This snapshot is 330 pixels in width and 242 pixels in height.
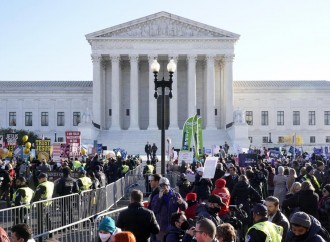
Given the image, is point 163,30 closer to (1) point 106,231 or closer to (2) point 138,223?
(2) point 138,223

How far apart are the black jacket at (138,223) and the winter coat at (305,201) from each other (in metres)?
3.56

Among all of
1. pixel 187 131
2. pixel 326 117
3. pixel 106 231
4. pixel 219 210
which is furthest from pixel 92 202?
pixel 326 117

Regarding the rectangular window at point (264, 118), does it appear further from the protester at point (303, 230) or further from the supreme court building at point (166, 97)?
the protester at point (303, 230)

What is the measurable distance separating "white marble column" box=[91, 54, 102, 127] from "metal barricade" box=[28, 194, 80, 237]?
183 feet

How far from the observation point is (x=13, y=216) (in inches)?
499

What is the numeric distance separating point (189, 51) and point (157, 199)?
61.1 metres

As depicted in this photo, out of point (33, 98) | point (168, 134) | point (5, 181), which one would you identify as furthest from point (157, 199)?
point (33, 98)

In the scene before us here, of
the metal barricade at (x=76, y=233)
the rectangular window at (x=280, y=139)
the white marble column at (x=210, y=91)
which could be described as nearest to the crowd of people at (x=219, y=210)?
the metal barricade at (x=76, y=233)

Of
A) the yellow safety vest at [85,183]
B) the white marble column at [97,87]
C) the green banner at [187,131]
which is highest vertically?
the white marble column at [97,87]

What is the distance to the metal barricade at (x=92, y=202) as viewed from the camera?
16.1 m

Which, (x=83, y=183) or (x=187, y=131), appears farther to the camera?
(x=187, y=131)

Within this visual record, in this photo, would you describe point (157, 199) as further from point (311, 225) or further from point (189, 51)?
point (189, 51)

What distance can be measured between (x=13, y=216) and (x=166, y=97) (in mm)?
56954

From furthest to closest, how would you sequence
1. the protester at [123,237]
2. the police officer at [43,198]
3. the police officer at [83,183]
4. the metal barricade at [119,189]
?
the metal barricade at [119,189]
the police officer at [83,183]
the police officer at [43,198]
the protester at [123,237]
